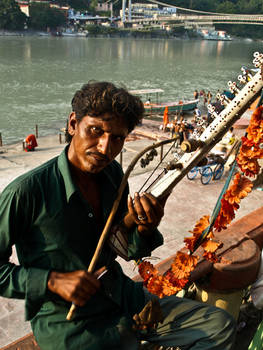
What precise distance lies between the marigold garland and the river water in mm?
17336

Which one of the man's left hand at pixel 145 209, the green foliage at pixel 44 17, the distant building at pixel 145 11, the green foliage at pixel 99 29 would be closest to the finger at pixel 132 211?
the man's left hand at pixel 145 209

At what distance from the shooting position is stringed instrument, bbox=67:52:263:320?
134 cm

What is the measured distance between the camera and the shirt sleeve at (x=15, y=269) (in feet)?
4.66

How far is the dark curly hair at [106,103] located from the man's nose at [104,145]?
11 cm

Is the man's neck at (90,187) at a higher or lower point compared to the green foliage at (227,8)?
lower

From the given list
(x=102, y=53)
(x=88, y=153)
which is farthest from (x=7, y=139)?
(x=102, y=53)

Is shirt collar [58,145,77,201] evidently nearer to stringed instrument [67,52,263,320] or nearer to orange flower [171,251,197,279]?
stringed instrument [67,52,263,320]

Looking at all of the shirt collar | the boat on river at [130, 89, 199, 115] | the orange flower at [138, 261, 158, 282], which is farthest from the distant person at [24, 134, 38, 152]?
the shirt collar

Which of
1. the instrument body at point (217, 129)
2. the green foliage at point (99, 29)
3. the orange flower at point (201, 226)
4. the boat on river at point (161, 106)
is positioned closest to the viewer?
the instrument body at point (217, 129)

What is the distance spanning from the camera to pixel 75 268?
1.56m

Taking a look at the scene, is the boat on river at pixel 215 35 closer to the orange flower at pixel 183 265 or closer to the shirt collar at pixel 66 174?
the orange flower at pixel 183 265

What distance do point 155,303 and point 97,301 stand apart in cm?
29

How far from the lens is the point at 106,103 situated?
155 cm

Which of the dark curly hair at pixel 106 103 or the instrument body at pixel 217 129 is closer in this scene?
the instrument body at pixel 217 129
